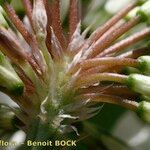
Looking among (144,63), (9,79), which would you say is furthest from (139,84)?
(9,79)

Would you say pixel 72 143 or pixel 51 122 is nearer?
pixel 51 122

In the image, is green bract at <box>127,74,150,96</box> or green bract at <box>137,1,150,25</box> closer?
green bract at <box>127,74,150,96</box>

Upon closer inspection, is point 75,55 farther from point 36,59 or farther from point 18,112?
point 18,112

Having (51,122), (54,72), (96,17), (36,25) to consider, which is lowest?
(51,122)

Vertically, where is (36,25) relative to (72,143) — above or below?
above

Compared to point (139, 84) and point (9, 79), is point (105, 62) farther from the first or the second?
point (9, 79)

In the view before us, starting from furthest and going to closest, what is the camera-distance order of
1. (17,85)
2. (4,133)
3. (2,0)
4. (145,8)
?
(4,133)
(145,8)
(2,0)
(17,85)

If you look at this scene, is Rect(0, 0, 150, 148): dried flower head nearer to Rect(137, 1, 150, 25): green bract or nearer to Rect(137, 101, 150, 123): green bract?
Rect(137, 101, 150, 123): green bract

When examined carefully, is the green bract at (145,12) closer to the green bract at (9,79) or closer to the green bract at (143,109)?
the green bract at (143,109)

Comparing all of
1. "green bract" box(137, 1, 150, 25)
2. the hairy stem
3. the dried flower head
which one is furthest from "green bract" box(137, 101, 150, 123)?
"green bract" box(137, 1, 150, 25)

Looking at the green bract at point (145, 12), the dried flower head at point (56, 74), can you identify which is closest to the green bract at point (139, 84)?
the dried flower head at point (56, 74)

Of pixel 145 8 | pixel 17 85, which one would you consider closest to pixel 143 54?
pixel 145 8
